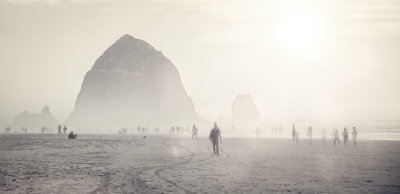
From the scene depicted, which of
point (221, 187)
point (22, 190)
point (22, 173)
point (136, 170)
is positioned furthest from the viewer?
point (136, 170)

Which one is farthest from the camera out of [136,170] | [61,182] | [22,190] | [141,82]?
[141,82]

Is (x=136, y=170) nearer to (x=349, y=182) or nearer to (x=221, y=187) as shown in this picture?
(x=221, y=187)

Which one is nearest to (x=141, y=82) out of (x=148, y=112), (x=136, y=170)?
(x=148, y=112)

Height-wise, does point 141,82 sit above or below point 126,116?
above

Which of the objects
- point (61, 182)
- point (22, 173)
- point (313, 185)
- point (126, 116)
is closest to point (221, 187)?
point (313, 185)

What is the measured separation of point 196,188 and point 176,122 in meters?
189

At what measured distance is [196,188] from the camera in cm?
1098

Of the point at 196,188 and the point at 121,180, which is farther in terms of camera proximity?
the point at 121,180

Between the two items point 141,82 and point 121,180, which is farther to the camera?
point 141,82

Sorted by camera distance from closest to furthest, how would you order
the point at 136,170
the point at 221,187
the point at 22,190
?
1. the point at 22,190
2. the point at 221,187
3. the point at 136,170

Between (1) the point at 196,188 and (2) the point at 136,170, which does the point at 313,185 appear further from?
(2) the point at 136,170

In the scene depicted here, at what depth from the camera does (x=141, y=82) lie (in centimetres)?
19975

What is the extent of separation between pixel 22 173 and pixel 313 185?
36.8ft

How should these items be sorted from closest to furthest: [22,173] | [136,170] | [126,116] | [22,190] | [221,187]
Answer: [22,190] → [221,187] → [22,173] → [136,170] → [126,116]
